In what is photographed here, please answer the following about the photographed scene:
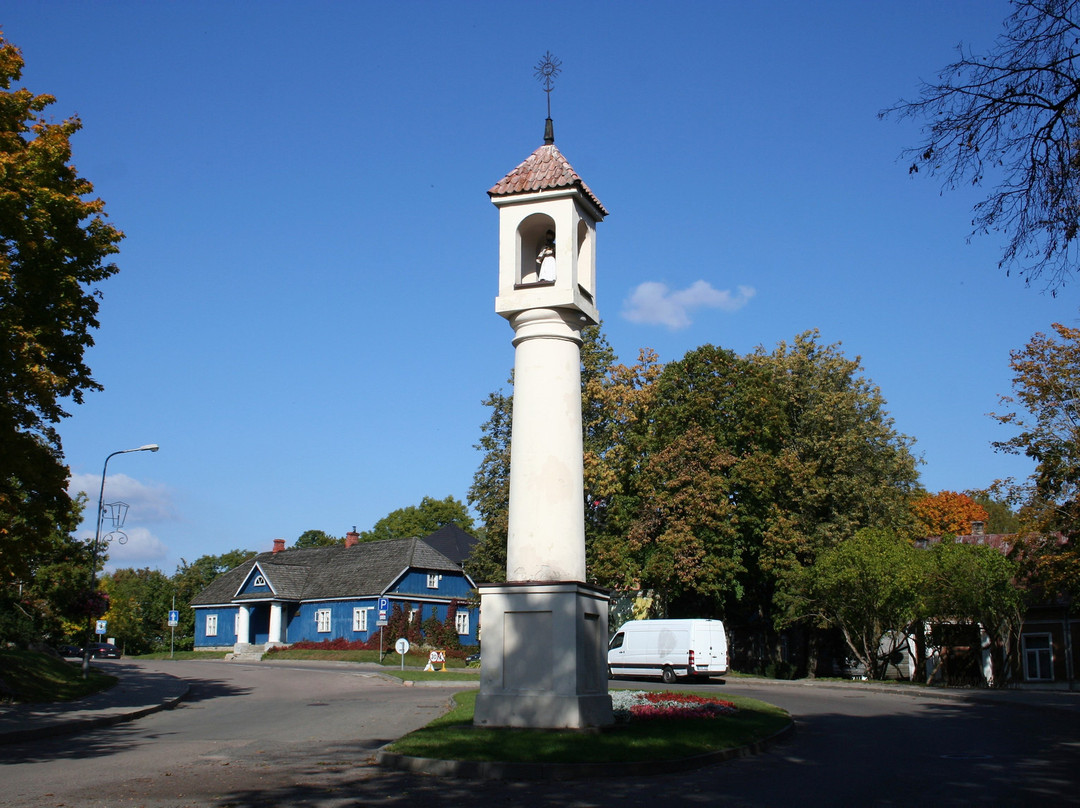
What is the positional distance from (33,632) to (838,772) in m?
28.3

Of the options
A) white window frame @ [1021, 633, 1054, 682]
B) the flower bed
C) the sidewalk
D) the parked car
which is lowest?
the parked car

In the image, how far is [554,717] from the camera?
13.8 m

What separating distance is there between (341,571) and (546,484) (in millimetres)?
47439

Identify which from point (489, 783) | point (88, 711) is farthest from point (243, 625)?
point (489, 783)

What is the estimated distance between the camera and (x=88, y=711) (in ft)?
65.3

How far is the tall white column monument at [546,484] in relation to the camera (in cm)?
1410

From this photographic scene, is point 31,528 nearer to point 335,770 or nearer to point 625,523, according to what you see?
point 335,770

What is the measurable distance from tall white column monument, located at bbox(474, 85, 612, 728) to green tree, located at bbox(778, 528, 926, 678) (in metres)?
20.7

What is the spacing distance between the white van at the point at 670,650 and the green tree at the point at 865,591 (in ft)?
15.5

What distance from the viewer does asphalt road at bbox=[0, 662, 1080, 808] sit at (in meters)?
9.62

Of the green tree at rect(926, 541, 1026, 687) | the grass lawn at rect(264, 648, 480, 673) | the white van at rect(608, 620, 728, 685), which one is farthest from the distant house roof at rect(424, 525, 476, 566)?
the green tree at rect(926, 541, 1026, 687)

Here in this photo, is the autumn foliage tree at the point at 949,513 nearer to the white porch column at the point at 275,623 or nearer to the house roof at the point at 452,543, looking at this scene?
the house roof at the point at 452,543

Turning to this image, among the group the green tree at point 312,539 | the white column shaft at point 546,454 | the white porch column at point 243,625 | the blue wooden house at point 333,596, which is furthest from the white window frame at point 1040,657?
the green tree at point 312,539

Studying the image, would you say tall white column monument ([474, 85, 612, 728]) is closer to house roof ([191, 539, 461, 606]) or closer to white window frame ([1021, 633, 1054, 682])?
white window frame ([1021, 633, 1054, 682])
